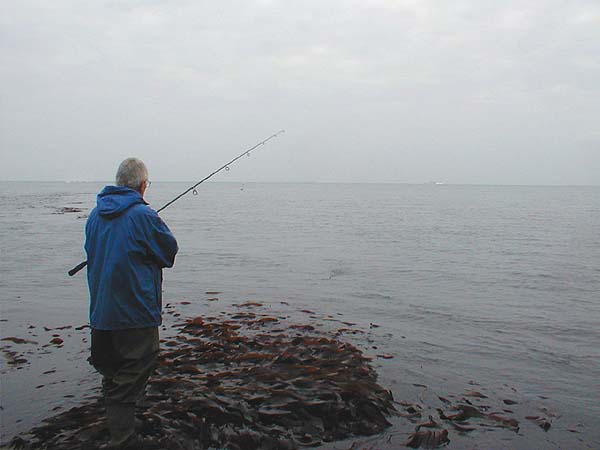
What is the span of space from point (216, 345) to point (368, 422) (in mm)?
2876

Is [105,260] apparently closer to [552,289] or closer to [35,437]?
[35,437]

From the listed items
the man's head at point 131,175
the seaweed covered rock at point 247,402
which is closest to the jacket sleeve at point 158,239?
the man's head at point 131,175

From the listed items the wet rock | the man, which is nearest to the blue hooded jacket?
the man

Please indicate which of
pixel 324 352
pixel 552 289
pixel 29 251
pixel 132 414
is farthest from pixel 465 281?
pixel 29 251

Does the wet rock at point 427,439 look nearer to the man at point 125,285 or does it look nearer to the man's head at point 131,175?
the man at point 125,285

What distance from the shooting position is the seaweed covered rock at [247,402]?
4566 millimetres

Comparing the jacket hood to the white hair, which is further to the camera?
the white hair

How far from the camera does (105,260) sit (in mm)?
3918

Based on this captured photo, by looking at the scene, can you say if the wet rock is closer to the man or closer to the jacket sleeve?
the man

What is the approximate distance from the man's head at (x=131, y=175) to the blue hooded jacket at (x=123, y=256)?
0.13m

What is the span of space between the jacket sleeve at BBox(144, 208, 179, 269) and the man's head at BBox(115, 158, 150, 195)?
350 millimetres

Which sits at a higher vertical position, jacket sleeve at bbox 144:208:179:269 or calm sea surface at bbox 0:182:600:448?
jacket sleeve at bbox 144:208:179:269

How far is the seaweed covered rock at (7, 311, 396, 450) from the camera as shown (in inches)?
180

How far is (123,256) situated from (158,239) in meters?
0.30
